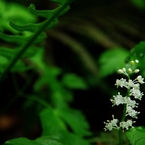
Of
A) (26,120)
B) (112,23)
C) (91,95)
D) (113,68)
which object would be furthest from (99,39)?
(26,120)

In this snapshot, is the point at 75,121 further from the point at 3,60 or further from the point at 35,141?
the point at 35,141

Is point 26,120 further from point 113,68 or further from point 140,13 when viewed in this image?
point 140,13

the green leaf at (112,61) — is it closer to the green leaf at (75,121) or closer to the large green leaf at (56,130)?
the green leaf at (75,121)

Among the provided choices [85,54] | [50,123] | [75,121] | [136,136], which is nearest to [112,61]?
[85,54]

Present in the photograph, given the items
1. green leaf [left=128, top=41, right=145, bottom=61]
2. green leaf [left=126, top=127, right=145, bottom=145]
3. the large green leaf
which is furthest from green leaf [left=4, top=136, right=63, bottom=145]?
green leaf [left=128, top=41, right=145, bottom=61]

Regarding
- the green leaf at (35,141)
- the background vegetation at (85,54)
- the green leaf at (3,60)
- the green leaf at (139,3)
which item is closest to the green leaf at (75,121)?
the green leaf at (3,60)

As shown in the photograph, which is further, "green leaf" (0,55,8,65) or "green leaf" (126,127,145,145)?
"green leaf" (0,55,8,65)

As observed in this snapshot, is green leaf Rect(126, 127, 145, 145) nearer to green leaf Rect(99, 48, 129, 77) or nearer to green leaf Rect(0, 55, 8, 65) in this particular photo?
green leaf Rect(0, 55, 8, 65)
